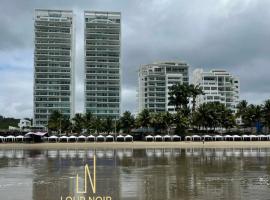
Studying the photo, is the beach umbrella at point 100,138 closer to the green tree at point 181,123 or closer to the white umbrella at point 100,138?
the white umbrella at point 100,138

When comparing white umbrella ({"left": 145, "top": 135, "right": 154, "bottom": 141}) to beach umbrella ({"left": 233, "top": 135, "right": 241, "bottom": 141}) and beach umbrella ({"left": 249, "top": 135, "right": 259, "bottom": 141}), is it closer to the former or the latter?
beach umbrella ({"left": 233, "top": 135, "right": 241, "bottom": 141})

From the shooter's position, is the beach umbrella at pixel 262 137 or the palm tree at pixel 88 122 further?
the palm tree at pixel 88 122

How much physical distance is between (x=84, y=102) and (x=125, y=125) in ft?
177

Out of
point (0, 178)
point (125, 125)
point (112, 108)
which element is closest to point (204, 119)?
point (125, 125)

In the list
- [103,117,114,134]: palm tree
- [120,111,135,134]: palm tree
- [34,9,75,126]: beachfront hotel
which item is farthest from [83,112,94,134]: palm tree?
[34,9,75,126]: beachfront hotel

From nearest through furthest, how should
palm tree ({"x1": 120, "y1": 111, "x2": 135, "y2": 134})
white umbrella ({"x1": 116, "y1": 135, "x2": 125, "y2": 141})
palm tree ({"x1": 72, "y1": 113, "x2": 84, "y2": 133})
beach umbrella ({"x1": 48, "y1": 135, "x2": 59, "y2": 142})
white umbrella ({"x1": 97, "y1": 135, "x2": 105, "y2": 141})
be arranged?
1. beach umbrella ({"x1": 48, "y1": 135, "x2": 59, "y2": 142})
2. white umbrella ({"x1": 97, "y1": 135, "x2": 105, "y2": 141})
3. white umbrella ({"x1": 116, "y1": 135, "x2": 125, "y2": 141})
4. palm tree ({"x1": 120, "y1": 111, "x2": 135, "y2": 134})
5. palm tree ({"x1": 72, "y1": 113, "x2": 84, "y2": 133})

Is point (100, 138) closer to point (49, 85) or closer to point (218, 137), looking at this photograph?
point (218, 137)

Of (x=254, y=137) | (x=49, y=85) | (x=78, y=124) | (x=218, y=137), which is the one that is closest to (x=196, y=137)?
(x=218, y=137)

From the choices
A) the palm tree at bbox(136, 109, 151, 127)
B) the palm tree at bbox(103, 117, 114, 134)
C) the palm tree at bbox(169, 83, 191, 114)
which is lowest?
the palm tree at bbox(103, 117, 114, 134)

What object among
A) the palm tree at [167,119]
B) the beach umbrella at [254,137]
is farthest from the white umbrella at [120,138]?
the beach umbrella at [254,137]

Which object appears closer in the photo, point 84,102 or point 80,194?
point 80,194

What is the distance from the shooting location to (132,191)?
78.5 feet

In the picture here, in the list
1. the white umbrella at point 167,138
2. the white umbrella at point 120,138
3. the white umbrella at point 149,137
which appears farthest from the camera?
the white umbrella at point 120,138

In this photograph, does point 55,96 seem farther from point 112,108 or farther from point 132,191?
point 132,191
